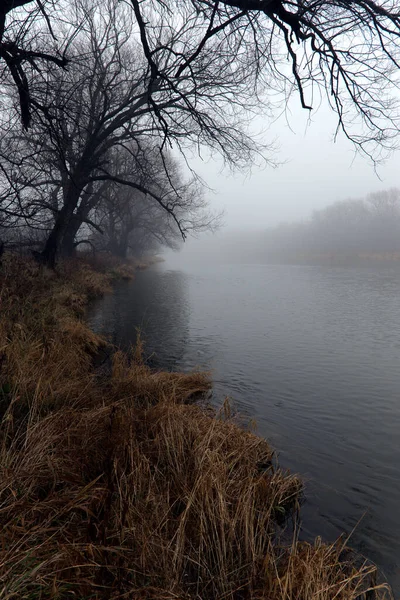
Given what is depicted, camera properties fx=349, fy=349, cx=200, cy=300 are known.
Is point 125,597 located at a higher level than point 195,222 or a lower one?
lower

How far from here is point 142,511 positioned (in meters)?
2.25

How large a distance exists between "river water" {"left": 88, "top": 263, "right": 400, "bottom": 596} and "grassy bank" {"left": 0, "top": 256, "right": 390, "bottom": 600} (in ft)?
1.53

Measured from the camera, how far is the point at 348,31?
12.0ft

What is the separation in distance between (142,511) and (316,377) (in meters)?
5.25

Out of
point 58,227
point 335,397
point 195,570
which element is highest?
point 58,227

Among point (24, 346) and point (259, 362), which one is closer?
point (24, 346)

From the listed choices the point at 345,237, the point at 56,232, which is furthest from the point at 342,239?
the point at 56,232

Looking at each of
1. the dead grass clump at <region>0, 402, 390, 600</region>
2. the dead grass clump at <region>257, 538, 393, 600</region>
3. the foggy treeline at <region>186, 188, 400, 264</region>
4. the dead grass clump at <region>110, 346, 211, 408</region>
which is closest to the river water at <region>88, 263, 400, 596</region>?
the dead grass clump at <region>110, 346, 211, 408</region>

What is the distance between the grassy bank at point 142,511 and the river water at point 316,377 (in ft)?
1.53

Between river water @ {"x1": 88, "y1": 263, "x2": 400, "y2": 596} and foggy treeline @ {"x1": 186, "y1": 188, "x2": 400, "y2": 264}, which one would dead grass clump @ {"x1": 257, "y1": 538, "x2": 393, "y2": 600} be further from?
foggy treeline @ {"x1": 186, "y1": 188, "x2": 400, "y2": 264}

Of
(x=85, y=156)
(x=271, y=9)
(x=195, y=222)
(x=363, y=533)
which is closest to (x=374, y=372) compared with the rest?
(x=363, y=533)

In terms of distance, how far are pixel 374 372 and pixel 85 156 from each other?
11392mm

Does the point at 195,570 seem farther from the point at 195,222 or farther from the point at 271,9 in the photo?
the point at 195,222

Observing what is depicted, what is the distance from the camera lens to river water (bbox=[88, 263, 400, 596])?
323 centimetres
